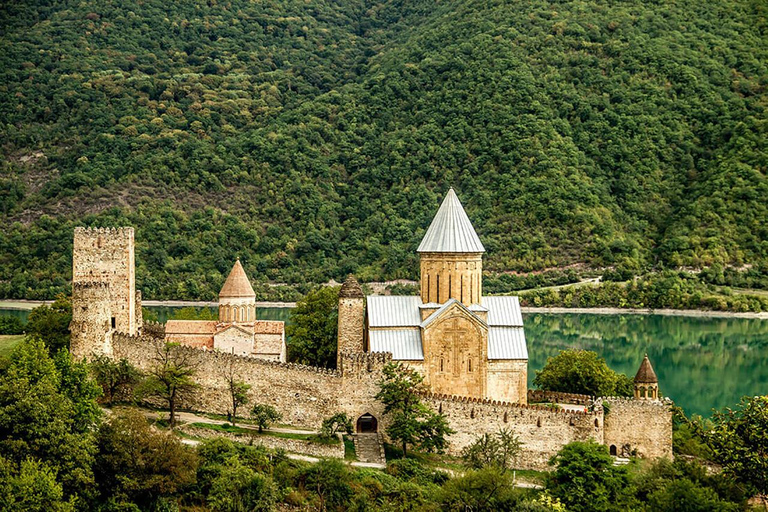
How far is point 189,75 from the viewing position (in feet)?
304

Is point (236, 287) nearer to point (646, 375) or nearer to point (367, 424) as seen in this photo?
point (367, 424)

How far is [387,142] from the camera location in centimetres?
8344

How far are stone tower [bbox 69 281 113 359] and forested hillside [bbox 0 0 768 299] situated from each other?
37.2 meters

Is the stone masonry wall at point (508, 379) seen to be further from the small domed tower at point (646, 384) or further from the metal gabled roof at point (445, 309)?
the small domed tower at point (646, 384)

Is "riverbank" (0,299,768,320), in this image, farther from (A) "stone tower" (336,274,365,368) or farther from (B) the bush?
(A) "stone tower" (336,274,365,368)

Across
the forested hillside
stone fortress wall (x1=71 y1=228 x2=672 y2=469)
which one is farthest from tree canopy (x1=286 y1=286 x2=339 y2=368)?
the forested hillside

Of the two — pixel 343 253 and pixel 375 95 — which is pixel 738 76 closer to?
pixel 375 95

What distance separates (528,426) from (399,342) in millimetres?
5011

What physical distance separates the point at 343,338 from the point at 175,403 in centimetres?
507

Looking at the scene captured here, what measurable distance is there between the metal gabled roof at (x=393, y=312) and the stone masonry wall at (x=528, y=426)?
14.2 feet

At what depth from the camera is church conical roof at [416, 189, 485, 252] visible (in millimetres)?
28266

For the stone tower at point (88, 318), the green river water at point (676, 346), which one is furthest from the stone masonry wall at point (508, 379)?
the green river water at point (676, 346)

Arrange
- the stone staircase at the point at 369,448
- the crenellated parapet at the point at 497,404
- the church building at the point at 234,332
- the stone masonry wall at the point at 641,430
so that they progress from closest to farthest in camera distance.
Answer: the stone staircase at the point at 369,448 < the crenellated parapet at the point at 497,404 < the stone masonry wall at the point at 641,430 < the church building at the point at 234,332

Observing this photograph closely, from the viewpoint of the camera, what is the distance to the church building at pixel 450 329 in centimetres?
2684
